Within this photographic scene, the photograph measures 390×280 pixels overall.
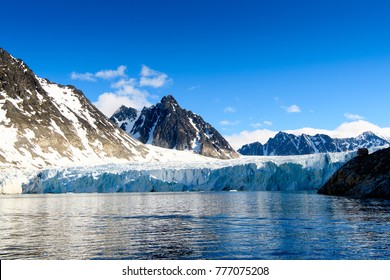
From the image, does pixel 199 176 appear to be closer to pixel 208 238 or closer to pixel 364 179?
pixel 364 179

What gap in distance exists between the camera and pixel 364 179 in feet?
188

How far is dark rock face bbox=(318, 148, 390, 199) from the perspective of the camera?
51781mm

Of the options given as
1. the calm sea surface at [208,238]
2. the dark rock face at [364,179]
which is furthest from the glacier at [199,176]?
the calm sea surface at [208,238]

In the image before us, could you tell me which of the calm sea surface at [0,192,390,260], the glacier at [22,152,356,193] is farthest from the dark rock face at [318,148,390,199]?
the calm sea surface at [0,192,390,260]

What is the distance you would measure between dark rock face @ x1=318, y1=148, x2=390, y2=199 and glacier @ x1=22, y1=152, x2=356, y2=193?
50.4ft

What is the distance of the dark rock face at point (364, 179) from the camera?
51.8 m

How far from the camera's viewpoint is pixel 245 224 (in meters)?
27.9

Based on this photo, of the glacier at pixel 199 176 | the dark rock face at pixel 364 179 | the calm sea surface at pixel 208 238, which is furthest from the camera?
the glacier at pixel 199 176

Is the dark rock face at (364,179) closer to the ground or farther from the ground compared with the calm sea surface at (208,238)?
farther from the ground

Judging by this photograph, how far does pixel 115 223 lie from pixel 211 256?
A: 14075 millimetres

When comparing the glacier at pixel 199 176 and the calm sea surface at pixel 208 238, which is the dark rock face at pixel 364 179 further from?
the calm sea surface at pixel 208 238

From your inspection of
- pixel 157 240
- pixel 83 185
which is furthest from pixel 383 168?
pixel 83 185

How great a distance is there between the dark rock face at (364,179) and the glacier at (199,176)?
15.4 meters

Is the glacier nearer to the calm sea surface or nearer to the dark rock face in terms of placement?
the dark rock face
